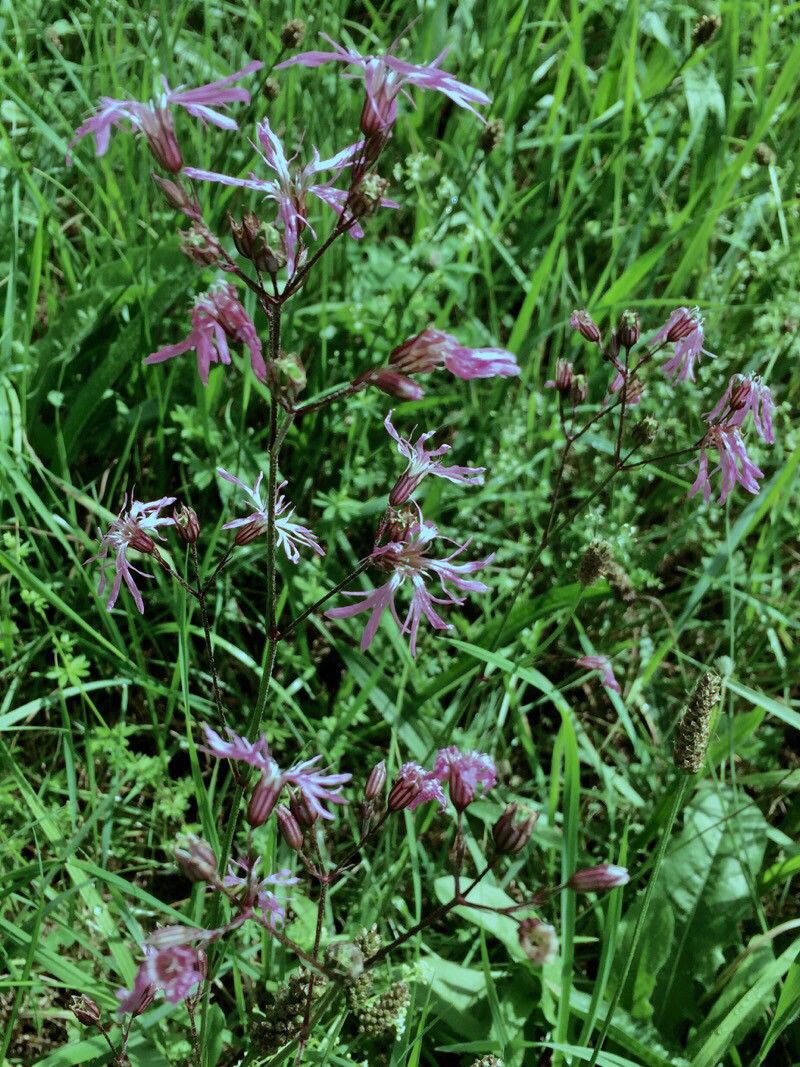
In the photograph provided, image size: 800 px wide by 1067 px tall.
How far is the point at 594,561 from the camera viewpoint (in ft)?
6.98

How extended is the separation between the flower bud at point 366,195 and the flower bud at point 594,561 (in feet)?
3.04

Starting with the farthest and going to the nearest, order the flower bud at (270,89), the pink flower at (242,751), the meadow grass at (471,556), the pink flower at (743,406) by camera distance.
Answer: the flower bud at (270,89) < the meadow grass at (471,556) < the pink flower at (743,406) < the pink flower at (242,751)

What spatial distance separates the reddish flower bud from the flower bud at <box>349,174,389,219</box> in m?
0.26

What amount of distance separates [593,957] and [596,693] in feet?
2.65

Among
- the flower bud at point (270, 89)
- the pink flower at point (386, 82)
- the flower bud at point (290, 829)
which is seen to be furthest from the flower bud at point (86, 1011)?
the flower bud at point (270, 89)

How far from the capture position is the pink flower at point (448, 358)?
54.7 inches

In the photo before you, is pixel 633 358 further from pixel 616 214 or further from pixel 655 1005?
pixel 655 1005

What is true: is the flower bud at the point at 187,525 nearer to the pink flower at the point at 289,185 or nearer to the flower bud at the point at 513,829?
the pink flower at the point at 289,185

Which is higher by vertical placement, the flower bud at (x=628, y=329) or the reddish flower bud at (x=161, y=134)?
the reddish flower bud at (x=161, y=134)

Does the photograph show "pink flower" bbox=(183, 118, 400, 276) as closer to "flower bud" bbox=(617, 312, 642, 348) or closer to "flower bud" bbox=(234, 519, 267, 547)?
"flower bud" bbox=(234, 519, 267, 547)

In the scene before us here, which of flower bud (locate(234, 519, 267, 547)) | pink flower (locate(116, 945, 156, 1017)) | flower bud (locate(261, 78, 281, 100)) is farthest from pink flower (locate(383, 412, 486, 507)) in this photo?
flower bud (locate(261, 78, 281, 100))

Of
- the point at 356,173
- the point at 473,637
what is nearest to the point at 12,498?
the point at 473,637

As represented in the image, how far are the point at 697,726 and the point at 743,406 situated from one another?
0.71 meters

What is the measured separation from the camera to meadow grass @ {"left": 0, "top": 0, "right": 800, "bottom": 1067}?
222 centimetres
